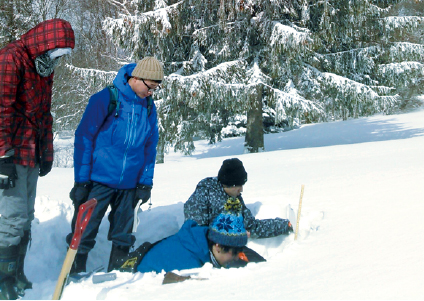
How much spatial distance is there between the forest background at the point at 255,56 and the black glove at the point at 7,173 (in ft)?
26.2

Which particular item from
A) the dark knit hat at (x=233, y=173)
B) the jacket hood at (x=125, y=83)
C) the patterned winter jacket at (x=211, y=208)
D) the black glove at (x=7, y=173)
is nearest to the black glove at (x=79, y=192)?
the black glove at (x=7, y=173)

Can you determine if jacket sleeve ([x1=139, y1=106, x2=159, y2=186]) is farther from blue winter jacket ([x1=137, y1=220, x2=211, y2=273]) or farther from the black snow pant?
blue winter jacket ([x1=137, y1=220, x2=211, y2=273])

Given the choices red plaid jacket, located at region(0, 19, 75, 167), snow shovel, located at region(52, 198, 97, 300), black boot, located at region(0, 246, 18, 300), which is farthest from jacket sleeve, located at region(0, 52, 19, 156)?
snow shovel, located at region(52, 198, 97, 300)

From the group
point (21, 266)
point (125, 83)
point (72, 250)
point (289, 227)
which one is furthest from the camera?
point (289, 227)

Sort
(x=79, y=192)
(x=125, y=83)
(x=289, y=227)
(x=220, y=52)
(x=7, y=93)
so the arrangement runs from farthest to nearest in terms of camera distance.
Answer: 1. (x=220, y=52)
2. (x=289, y=227)
3. (x=125, y=83)
4. (x=79, y=192)
5. (x=7, y=93)

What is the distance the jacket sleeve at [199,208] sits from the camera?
348cm

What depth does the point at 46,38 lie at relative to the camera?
2.60m

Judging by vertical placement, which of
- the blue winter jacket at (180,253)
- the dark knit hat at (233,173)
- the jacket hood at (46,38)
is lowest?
the blue winter jacket at (180,253)

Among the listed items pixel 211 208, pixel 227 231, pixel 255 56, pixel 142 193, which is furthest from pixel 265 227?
pixel 255 56

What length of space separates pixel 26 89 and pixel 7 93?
0.17m

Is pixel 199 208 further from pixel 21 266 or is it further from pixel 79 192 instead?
pixel 21 266

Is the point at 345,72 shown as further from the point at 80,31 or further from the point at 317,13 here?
the point at 80,31

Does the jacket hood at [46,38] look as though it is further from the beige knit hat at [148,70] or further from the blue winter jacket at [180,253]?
the blue winter jacket at [180,253]

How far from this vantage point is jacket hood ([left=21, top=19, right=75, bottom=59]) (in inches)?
102
